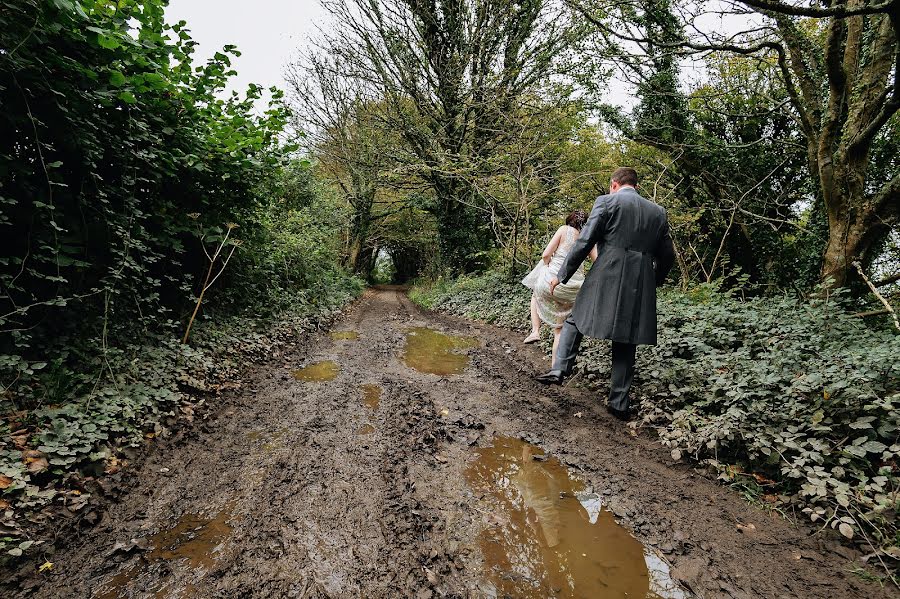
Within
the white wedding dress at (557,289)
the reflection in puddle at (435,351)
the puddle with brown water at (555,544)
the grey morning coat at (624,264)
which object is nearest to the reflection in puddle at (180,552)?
the puddle with brown water at (555,544)

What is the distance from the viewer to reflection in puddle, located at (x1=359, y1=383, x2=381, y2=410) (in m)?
3.62

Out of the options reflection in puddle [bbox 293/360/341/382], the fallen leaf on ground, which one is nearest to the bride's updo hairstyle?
reflection in puddle [bbox 293/360/341/382]

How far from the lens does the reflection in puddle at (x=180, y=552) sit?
1.55m

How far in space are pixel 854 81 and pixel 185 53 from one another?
27.6 ft

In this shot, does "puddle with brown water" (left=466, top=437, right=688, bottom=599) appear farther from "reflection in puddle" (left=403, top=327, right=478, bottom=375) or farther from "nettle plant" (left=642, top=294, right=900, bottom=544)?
"reflection in puddle" (left=403, top=327, right=478, bottom=375)

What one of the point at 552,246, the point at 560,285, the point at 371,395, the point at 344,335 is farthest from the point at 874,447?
the point at 344,335

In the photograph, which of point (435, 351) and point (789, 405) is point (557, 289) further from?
point (789, 405)

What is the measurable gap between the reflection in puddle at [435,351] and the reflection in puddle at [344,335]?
40.5 inches

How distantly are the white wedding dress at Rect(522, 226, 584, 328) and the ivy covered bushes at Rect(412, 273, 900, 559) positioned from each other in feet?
3.09

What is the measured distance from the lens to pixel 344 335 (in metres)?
7.11

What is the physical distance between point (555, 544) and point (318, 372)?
3564mm

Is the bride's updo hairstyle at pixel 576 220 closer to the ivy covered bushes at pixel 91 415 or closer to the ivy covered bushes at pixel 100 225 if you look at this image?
the ivy covered bushes at pixel 100 225

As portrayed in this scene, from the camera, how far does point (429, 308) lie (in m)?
13.7

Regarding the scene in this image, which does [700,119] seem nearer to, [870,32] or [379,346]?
[870,32]
